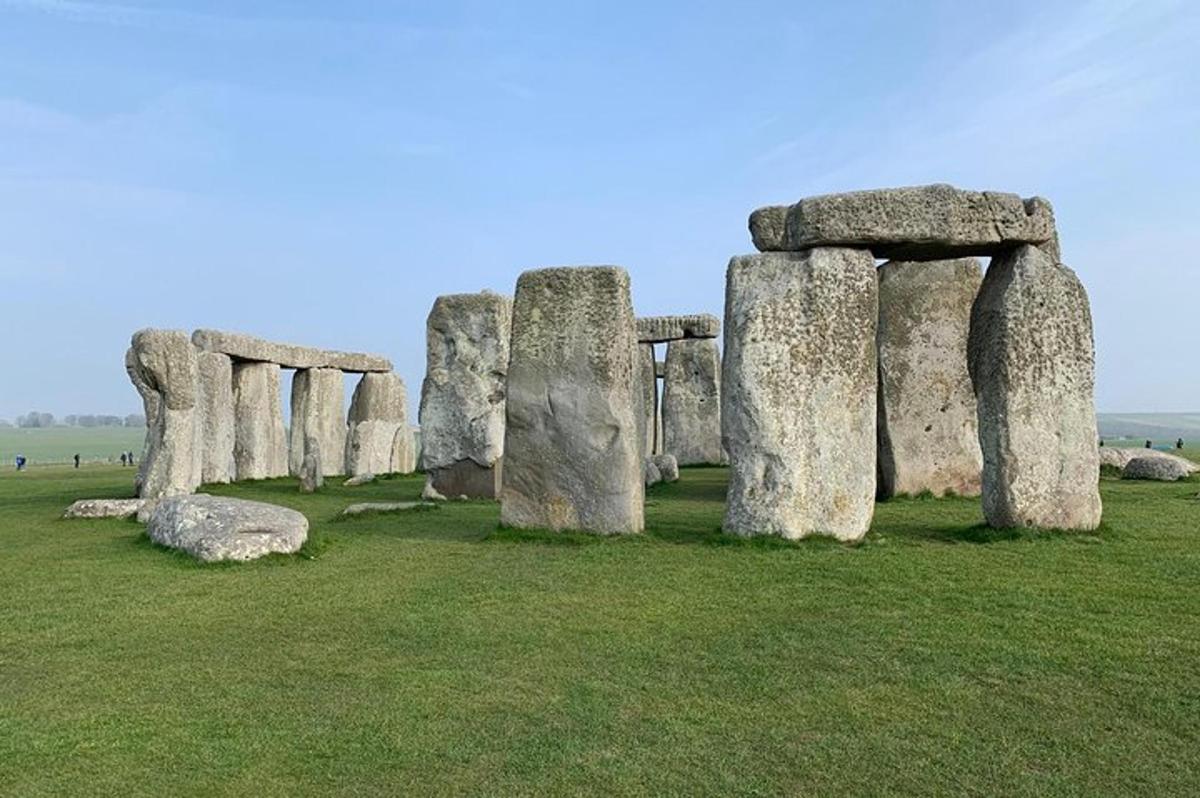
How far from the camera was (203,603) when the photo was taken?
6309 mm

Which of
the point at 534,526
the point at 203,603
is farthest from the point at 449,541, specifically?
the point at 203,603

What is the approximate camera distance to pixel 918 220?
822cm

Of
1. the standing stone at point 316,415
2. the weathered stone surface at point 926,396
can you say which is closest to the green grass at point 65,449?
the standing stone at point 316,415

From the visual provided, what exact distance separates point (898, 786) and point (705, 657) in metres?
1.63

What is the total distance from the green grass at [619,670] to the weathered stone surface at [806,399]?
363 millimetres

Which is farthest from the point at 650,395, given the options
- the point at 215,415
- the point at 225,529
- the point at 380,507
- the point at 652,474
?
the point at 225,529

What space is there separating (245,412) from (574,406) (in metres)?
11.6

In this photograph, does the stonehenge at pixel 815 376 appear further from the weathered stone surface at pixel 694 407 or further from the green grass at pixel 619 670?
the weathered stone surface at pixel 694 407

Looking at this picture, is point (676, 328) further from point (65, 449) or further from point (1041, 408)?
point (65, 449)

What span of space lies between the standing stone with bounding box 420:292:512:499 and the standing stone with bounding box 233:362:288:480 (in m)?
6.38

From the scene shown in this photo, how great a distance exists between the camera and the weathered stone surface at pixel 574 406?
28.7 feet

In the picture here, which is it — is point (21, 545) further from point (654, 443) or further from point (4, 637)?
point (654, 443)

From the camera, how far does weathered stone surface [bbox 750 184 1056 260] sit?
8.17 m

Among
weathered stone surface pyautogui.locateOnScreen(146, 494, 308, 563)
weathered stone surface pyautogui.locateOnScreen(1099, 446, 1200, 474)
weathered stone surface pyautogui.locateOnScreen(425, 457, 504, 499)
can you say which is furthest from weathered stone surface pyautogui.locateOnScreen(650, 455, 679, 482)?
weathered stone surface pyautogui.locateOnScreen(146, 494, 308, 563)
